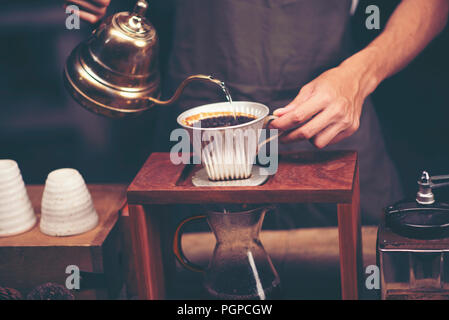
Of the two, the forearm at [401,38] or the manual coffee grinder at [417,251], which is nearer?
the manual coffee grinder at [417,251]

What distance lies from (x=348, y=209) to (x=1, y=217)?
0.76 metres

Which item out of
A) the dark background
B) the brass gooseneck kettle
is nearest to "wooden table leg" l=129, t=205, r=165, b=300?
the brass gooseneck kettle

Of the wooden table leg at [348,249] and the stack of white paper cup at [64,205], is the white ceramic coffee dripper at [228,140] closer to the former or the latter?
the wooden table leg at [348,249]

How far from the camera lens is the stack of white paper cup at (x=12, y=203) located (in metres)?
1.28

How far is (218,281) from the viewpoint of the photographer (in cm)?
118

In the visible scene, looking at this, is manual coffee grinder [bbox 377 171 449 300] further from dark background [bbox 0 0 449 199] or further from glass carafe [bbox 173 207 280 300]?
dark background [bbox 0 0 449 199]

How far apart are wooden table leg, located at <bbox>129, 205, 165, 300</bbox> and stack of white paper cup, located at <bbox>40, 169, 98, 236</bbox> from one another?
0.17m

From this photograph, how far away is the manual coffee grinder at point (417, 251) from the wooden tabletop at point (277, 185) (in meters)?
0.11

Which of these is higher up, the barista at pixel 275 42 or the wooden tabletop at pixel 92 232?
the barista at pixel 275 42

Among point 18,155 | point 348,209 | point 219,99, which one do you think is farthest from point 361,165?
point 18,155

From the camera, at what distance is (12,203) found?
1.30 meters

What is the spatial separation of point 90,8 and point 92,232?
572 millimetres

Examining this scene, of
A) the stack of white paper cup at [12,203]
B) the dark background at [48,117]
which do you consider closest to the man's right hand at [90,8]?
the stack of white paper cup at [12,203]
